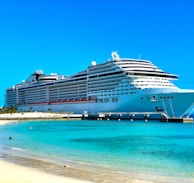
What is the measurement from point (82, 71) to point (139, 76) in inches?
996

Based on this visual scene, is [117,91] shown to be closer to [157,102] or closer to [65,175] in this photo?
[157,102]

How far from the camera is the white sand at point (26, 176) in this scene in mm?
12289

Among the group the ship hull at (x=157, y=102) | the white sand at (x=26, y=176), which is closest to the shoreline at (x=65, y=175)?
the white sand at (x=26, y=176)

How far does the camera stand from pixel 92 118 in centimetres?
8088

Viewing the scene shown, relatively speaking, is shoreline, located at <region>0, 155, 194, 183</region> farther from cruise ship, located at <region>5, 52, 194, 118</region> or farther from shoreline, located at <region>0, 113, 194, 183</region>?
cruise ship, located at <region>5, 52, 194, 118</region>

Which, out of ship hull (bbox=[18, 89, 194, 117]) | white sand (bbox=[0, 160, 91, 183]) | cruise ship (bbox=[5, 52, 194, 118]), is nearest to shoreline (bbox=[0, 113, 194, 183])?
white sand (bbox=[0, 160, 91, 183])

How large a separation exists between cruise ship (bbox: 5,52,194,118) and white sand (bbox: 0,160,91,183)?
5213 centimetres

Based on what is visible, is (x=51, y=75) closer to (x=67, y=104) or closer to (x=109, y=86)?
(x=67, y=104)

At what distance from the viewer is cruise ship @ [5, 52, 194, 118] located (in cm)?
6594

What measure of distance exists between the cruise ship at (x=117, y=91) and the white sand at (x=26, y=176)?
52.1 meters

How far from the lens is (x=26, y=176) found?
13.2 metres

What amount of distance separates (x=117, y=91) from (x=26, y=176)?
62.5 meters

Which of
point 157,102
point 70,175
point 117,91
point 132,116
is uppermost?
point 117,91

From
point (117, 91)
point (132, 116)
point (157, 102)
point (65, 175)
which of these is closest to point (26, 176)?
point (65, 175)
